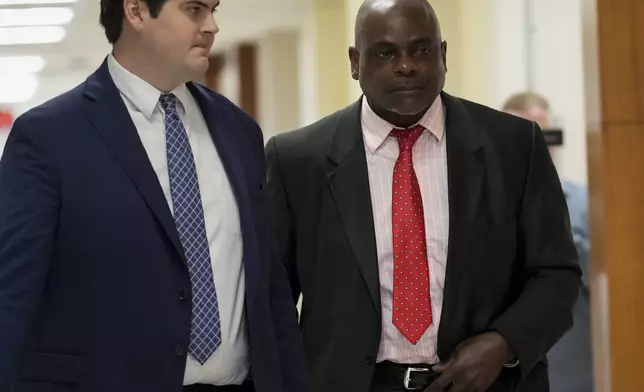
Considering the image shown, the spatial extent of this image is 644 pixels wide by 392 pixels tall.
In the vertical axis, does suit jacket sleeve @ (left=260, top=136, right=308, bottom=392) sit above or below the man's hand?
above

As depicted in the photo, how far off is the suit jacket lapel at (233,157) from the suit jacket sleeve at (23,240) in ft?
1.11

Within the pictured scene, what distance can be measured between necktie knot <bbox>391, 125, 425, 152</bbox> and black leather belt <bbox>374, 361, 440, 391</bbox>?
45cm

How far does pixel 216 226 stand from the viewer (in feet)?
6.32

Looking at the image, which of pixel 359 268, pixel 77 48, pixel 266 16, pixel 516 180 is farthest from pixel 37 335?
pixel 77 48

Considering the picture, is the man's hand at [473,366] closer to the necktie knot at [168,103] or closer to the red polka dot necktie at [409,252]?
the red polka dot necktie at [409,252]

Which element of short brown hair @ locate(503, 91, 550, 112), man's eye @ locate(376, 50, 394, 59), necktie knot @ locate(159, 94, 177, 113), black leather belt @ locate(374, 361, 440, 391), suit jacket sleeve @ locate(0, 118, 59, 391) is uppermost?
man's eye @ locate(376, 50, 394, 59)

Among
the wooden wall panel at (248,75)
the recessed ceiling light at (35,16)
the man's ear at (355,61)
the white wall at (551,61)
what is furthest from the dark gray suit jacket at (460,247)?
the wooden wall panel at (248,75)

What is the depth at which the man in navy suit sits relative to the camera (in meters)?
1.77

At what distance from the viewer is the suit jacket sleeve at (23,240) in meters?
1.72

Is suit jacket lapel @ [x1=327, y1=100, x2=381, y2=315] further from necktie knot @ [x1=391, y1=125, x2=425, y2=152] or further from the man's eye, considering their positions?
the man's eye

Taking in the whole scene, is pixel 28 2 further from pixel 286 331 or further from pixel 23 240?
pixel 23 240

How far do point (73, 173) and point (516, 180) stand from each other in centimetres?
98

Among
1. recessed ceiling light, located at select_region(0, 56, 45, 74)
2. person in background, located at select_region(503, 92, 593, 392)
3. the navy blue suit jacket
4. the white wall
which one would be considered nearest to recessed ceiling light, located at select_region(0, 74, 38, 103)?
recessed ceiling light, located at select_region(0, 56, 45, 74)

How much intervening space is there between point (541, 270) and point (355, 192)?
421 millimetres
